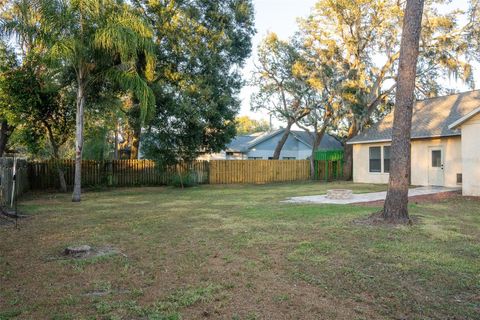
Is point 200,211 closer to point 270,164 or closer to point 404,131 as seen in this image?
point 404,131

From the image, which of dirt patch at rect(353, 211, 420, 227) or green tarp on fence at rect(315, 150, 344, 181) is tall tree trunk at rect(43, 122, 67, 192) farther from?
green tarp on fence at rect(315, 150, 344, 181)

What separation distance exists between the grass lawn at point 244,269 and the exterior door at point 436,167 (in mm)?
9170

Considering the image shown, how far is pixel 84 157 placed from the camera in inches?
824

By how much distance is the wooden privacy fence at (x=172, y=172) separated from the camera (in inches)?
689

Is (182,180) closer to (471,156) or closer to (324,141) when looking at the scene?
(471,156)

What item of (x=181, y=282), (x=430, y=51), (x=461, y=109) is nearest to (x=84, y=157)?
(x=181, y=282)

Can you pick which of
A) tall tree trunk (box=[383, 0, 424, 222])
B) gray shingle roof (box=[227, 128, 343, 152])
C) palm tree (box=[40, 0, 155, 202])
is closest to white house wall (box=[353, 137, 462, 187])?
tall tree trunk (box=[383, 0, 424, 222])

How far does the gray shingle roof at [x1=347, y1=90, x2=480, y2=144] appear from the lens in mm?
17122

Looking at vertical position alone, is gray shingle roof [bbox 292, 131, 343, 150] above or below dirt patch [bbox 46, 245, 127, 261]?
above

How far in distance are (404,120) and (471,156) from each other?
22.5ft

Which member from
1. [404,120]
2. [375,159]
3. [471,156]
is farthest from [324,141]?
[404,120]

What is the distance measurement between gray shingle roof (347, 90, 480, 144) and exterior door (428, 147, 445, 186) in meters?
0.90

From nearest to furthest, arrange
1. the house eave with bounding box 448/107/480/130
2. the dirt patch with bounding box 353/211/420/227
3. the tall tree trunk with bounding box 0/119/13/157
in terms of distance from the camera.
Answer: the dirt patch with bounding box 353/211/420/227, the house eave with bounding box 448/107/480/130, the tall tree trunk with bounding box 0/119/13/157

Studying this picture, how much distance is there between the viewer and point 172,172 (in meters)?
20.1
